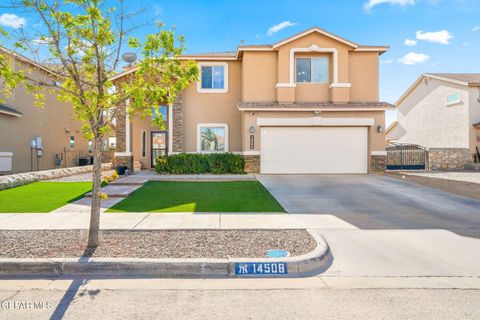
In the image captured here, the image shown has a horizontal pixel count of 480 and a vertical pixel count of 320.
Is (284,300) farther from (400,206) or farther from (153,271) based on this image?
(400,206)

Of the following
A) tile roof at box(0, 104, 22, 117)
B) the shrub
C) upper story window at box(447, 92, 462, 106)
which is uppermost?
upper story window at box(447, 92, 462, 106)

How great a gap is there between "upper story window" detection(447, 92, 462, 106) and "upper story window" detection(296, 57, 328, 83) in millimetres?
11340

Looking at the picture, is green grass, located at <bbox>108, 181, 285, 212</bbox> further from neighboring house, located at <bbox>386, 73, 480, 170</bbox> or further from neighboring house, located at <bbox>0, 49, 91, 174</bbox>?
neighboring house, located at <bbox>386, 73, 480, 170</bbox>

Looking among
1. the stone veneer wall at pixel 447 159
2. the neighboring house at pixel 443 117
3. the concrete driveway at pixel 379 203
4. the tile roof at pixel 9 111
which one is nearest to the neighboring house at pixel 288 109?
the concrete driveway at pixel 379 203

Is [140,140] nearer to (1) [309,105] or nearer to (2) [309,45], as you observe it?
(1) [309,105]

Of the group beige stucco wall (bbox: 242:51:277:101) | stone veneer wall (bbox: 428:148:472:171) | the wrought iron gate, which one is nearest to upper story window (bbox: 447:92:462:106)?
stone veneer wall (bbox: 428:148:472:171)

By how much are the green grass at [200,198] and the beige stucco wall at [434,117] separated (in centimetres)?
1698

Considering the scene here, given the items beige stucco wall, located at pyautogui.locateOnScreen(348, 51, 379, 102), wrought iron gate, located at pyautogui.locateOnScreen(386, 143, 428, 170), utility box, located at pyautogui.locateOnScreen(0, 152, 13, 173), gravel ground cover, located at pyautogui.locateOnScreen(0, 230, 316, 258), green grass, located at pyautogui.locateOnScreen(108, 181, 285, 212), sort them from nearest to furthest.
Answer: gravel ground cover, located at pyautogui.locateOnScreen(0, 230, 316, 258), green grass, located at pyautogui.locateOnScreen(108, 181, 285, 212), utility box, located at pyautogui.locateOnScreen(0, 152, 13, 173), beige stucco wall, located at pyautogui.locateOnScreen(348, 51, 379, 102), wrought iron gate, located at pyautogui.locateOnScreen(386, 143, 428, 170)

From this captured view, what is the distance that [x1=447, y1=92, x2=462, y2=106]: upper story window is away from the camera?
21.3 m

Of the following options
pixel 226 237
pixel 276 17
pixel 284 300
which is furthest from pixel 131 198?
pixel 276 17

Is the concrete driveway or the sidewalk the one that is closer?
the sidewalk

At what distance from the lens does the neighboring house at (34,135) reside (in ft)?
54.2

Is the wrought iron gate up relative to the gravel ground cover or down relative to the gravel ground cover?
up

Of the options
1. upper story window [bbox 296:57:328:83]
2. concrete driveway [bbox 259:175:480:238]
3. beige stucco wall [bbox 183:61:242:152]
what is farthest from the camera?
beige stucco wall [bbox 183:61:242:152]
